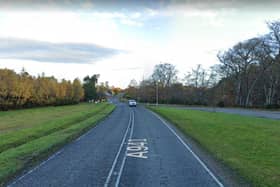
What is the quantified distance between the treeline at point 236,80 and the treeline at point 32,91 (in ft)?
98.5

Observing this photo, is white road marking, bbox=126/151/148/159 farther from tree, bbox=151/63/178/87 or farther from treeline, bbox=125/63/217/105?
tree, bbox=151/63/178/87

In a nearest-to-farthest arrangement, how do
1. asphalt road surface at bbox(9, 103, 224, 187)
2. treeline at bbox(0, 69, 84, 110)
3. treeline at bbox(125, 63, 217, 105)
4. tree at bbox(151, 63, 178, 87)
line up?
asphalt road surface at bbox(9, 103, 224, 187)
treeline at bbox(0, 69, 84, 110)
treeline at bbox(125, 63, 217, 105)
tree at bbox(151, 63, 178, 87)

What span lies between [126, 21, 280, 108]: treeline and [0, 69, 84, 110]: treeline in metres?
30.0

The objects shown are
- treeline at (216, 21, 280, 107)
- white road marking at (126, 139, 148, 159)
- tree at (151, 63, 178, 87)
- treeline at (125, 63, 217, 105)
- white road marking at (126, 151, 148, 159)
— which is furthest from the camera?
tree at (151, 63, 178, 87)

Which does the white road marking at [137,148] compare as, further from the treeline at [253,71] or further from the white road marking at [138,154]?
the treeline at [253,71]

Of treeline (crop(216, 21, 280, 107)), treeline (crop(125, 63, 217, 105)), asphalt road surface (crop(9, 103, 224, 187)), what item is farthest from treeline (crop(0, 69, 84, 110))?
asphalt road surface (crop(9, 103, 224, 187))

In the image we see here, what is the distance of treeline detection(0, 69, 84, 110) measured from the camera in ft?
230

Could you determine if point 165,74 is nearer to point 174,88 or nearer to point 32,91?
point 174,88

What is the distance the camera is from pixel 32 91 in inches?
3268

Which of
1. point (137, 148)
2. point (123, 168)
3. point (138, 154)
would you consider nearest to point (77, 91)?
point (137, 148)

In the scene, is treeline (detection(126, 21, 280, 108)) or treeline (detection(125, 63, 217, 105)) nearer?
treeline (detection(126, 21, 280, 108))

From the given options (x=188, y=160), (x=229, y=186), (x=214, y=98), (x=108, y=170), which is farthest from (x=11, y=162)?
(x=214, y=98)

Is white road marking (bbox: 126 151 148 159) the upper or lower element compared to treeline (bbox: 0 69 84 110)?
lower

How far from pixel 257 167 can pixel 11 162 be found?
8361 mm
